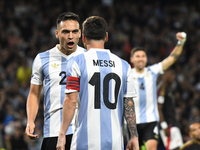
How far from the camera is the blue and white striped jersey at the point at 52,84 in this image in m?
4.05

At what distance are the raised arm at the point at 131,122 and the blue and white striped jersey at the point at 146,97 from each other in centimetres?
304

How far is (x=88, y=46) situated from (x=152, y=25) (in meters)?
11.9

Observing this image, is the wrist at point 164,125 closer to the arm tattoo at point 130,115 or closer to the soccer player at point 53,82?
the soccer player at point 53,82

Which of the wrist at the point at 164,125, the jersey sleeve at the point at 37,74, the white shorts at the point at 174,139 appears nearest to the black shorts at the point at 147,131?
the wrist at the point at 164,125

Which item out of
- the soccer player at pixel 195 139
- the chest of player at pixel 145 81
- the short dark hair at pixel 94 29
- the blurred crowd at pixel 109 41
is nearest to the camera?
the short dark hair at pixel 94 29

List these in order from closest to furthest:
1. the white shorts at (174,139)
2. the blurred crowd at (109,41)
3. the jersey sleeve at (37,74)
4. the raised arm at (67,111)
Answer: the raised arm at (67,111), the jersey sleeve at (37,74), the white shorts at (174,139), the blurred crowd at (109,41)

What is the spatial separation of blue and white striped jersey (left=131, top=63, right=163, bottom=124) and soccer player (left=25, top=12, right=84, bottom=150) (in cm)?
250

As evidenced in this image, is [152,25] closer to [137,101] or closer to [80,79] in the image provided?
[137,101]

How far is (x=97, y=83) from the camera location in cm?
317

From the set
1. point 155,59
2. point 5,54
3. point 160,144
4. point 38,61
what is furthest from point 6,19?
point 38,61

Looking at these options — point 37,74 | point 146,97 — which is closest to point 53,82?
point 37,74

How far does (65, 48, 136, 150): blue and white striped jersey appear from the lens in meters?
3.15

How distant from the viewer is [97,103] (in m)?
3.15

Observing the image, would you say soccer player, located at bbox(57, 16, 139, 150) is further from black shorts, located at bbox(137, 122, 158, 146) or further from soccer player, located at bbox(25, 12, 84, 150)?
black shorts, located at bbox(137, 122, 158, 146)
